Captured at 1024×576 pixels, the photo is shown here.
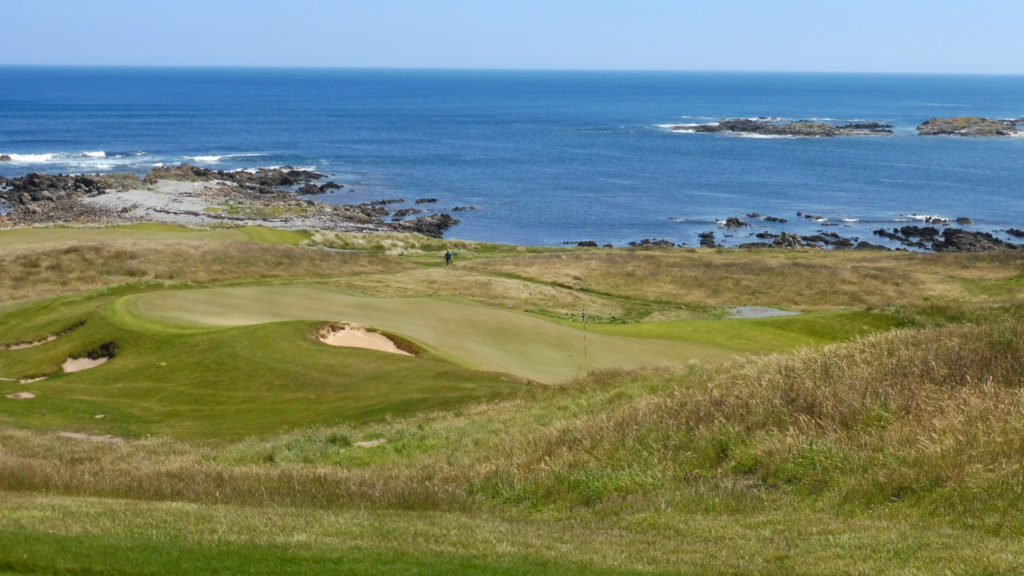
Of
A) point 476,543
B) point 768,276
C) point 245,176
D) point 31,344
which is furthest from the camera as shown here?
point 245,176

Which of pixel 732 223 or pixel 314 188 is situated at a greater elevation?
pixel 314 188

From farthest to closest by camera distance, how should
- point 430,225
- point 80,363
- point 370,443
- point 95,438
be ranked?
point 430,225
point 80,363
point 95,438
point 370,443

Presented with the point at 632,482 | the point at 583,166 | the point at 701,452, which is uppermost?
the point at 701,452

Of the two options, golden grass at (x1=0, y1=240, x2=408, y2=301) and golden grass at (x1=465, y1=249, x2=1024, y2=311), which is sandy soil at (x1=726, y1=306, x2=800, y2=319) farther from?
golden grass at (x1=0, y1=240, x2=408, y2=301)

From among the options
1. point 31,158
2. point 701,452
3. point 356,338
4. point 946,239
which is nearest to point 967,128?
point 946,239

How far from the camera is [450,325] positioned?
2898cm

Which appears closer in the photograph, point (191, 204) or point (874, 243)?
point (874, 243)

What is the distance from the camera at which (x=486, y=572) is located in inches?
335

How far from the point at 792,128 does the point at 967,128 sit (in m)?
29.7

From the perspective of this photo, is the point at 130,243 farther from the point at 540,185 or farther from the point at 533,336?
the point at 540,185

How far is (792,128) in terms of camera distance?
166 metres

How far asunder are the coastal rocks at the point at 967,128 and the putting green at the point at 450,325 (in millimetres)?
150476

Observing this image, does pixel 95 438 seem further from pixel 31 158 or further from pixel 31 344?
pixel 31 158

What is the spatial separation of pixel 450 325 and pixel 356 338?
4.89 m
